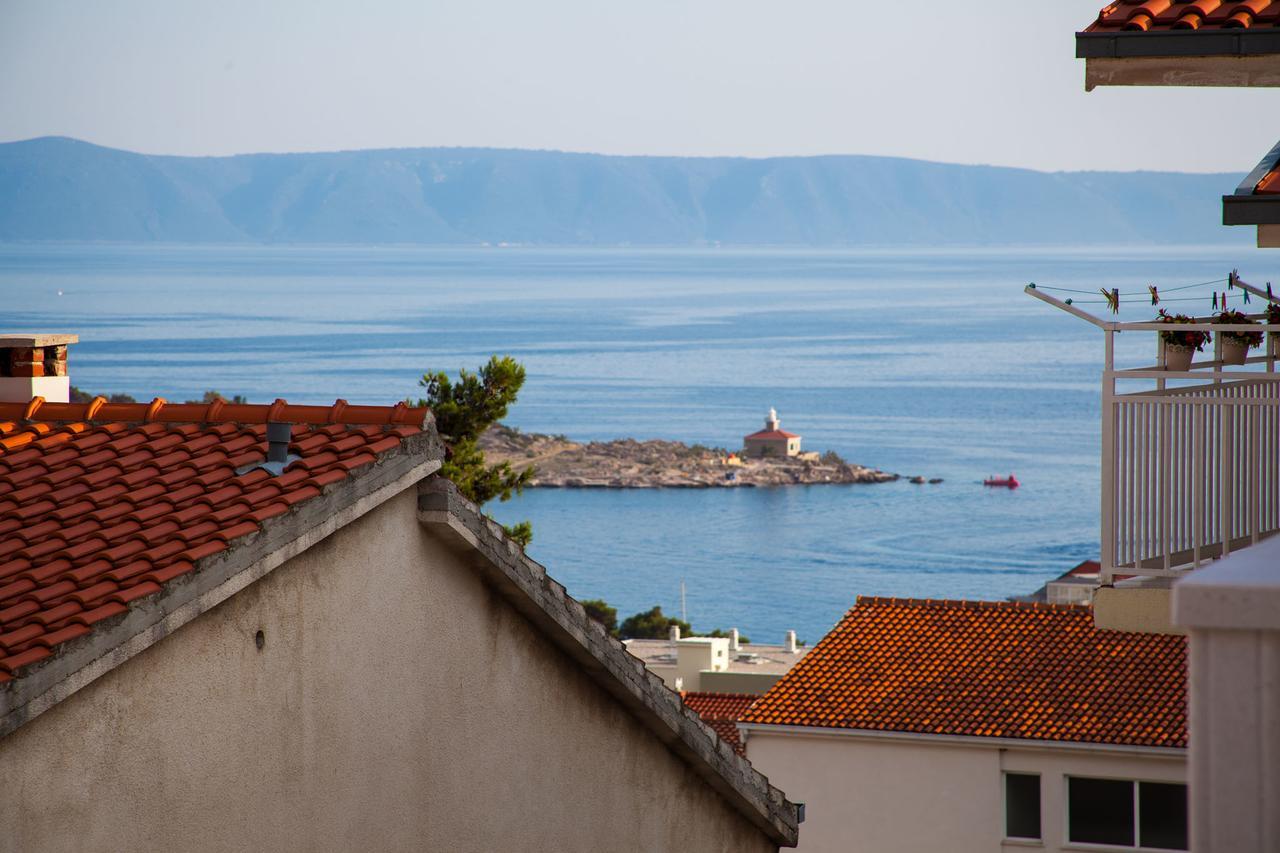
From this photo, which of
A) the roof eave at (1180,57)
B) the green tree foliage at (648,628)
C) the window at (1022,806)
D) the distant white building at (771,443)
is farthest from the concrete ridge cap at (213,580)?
the distant white building at (771,443)

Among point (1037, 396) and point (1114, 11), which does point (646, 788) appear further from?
point (1037, 396)

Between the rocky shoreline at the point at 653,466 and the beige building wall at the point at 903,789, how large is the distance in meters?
119

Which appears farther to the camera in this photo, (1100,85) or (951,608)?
(951,608)

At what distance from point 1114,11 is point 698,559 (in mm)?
105800

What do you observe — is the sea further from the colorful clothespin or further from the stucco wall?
the stucco wall

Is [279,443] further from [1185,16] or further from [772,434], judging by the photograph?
[772,434]

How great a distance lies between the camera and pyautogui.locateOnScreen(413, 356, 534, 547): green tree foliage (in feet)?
80.9

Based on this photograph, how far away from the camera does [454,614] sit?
258 inches

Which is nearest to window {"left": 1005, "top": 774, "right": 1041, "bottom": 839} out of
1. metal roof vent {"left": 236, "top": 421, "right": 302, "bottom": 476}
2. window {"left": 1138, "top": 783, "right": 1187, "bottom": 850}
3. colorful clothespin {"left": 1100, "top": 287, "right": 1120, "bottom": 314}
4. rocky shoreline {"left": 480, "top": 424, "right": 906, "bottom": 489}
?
window {"left": 1138, "top": 783, "right": 1187, "bottom": 850}

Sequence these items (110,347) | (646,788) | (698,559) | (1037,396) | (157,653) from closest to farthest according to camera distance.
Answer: (157,653)
(646,788)
(698,559)
(1037,396)
(110,347)

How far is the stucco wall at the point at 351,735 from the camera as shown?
4.90m

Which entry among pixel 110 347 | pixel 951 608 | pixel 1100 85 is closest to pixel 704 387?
pixel 110 347

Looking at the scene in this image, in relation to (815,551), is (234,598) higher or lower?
higher

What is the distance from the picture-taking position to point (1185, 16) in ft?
20.2
